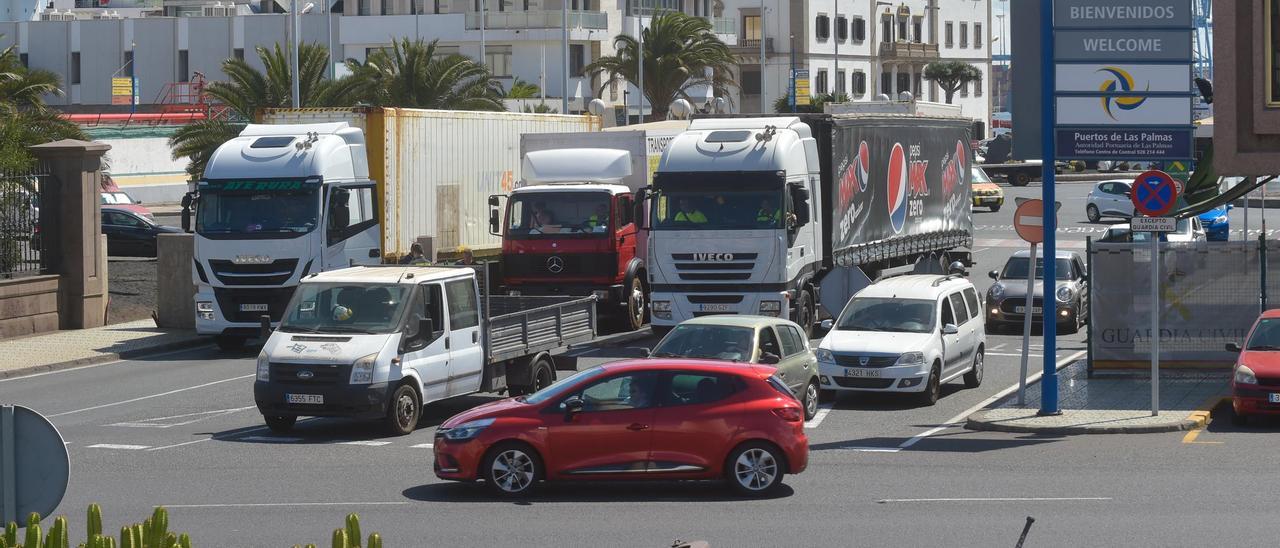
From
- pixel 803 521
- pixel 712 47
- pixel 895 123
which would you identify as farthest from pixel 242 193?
pixel 712 47

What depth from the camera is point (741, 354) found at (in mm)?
19750

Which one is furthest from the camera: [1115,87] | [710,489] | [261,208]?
[261,208]

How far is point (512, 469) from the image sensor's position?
15.2 metres

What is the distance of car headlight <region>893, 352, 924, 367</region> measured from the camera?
2156 cm

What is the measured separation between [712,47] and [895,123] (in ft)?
120

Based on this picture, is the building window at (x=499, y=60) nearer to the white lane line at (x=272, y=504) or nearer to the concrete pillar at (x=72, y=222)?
the concrete pillar at (x=72, y=222)

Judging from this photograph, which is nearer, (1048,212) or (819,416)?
(1048,212)

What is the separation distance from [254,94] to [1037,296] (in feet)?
78.6

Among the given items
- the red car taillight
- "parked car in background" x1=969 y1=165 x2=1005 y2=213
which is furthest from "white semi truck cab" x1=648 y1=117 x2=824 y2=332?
"parked car in background" x1=969 y1=165 x2=1005 y2=213

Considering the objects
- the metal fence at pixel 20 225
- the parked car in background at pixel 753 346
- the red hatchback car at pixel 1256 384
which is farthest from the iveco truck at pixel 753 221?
the metal fence at pixel 20 225

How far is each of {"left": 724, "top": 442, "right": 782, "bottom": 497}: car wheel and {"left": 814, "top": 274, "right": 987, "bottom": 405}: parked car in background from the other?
6827 mm

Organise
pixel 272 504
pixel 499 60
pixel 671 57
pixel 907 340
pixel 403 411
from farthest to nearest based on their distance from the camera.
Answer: pixel 499 60
pixel 671 57
pixel 907 340
pixel 403 411
pixel 272 504

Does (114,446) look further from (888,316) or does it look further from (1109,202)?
(1109,202)

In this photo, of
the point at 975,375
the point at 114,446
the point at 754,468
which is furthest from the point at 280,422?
the point at 975,375
